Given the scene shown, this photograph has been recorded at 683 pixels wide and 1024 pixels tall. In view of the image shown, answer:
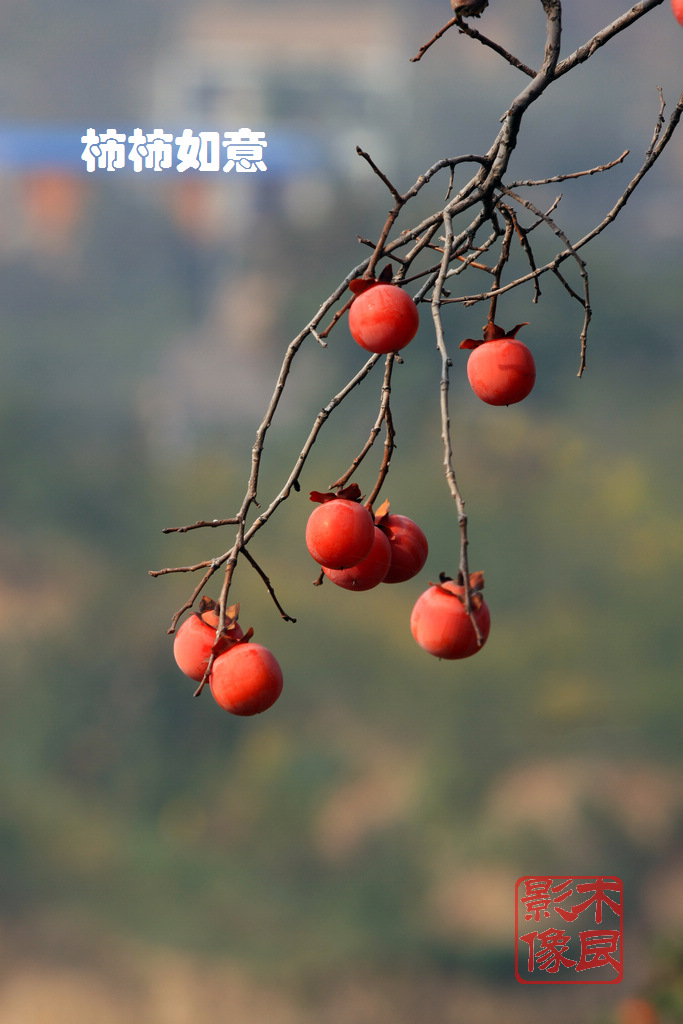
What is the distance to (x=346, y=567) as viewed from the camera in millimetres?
862

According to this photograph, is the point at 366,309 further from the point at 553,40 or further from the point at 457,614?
the point at 553,40

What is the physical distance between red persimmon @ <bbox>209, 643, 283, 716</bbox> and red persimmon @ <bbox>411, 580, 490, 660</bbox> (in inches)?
5.4

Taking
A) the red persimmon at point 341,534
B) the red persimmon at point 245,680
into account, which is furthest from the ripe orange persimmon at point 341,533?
the red persimmon at point 245,680

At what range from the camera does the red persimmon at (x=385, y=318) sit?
2.56 ft

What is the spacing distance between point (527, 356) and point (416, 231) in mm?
178

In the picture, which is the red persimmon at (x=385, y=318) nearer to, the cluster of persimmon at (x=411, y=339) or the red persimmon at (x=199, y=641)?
the cluster of persimmon at (x=411, y=339)

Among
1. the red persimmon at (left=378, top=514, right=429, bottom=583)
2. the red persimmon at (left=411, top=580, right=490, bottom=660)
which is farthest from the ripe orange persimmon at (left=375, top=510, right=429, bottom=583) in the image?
the red persimmon at (left=411, top=580, right=490, bottom=660)

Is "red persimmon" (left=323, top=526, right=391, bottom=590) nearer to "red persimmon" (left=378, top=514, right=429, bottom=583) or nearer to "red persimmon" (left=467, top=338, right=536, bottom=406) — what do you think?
"red persimmon" (left=378, top=514, right=429, bottom=583)

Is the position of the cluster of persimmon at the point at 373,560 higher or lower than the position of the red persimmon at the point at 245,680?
higher

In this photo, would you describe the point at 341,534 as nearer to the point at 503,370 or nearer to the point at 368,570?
the point at 368,570

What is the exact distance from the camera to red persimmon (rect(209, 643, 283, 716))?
33.0 inches

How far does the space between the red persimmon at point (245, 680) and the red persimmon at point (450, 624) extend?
0.14m

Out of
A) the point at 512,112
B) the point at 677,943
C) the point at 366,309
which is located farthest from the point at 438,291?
the point at 677,943

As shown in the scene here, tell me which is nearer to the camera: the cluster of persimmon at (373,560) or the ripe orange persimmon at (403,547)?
the cluster of persimmon at (373,560)
